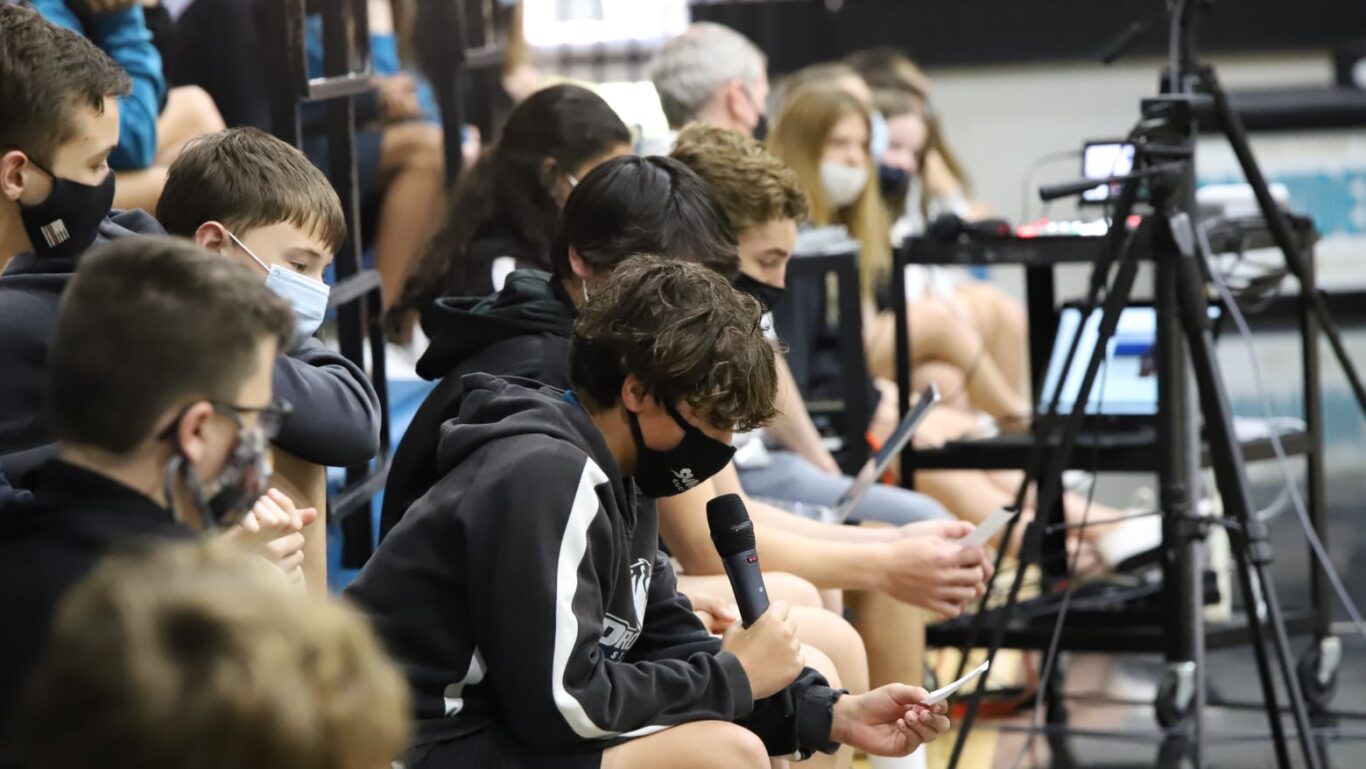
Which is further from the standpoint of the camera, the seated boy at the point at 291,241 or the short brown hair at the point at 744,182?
the short brown hair at the point at 744,182

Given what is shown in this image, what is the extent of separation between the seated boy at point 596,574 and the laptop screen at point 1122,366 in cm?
159

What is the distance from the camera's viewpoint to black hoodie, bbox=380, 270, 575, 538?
6.92ft

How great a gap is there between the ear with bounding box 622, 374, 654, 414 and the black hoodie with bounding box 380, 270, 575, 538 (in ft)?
0.91

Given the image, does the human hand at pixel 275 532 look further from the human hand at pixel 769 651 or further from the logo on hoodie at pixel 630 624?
the human hand at pixel 769 651

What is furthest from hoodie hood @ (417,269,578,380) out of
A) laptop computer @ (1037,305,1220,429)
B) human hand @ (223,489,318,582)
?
laptop computer @ (1037,305,1220,429)

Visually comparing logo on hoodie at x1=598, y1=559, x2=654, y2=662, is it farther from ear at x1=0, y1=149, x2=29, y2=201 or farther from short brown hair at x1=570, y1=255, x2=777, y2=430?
ear at x1=0, y1=149, x2=29, y2=201

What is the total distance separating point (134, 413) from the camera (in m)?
1.25

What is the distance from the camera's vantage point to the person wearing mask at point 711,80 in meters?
3.80

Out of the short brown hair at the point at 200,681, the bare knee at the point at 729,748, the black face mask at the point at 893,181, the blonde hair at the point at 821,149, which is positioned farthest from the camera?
the black face mask at the point at 893,181

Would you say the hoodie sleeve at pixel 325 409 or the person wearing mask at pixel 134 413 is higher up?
the person wearing mask at pixel 134 413

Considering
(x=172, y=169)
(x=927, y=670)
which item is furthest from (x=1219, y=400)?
(x=172, y=169)

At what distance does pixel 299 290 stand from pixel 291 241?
2.2 inches

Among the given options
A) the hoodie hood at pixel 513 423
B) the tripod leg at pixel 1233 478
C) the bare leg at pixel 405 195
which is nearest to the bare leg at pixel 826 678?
the hoodie hood at pixel 513 423

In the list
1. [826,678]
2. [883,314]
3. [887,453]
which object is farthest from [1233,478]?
[883,314]
